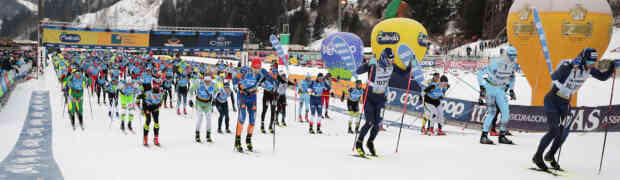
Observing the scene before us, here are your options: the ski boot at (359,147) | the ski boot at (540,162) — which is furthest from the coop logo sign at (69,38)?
the ski boot at (540,162)

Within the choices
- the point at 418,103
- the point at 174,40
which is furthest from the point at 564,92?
A: the point at 174,40

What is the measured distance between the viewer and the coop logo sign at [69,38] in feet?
163

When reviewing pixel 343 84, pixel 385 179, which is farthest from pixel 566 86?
pixel 343 84

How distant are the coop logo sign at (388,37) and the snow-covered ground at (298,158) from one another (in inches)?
443

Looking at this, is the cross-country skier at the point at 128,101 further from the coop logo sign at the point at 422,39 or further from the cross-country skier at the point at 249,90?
the coop logo sign at the point at 422,39

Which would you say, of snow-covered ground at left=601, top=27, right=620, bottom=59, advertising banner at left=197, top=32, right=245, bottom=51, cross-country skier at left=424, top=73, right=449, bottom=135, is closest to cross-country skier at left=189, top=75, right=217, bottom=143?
cross-country skier at left=424, top=73, right=449, bottom=135

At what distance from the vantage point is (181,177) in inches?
315

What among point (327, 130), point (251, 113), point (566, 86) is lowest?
point (327, 130)

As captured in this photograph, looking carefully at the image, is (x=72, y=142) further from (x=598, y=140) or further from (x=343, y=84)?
(x=343, y=84)

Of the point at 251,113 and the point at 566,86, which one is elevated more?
the point at 566,86

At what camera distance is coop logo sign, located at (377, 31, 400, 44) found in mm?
24844

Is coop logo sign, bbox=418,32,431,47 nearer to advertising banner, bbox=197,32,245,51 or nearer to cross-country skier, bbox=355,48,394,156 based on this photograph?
cross-country skier, bbox=355,48,394,156

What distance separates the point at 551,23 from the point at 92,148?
14.4 meters

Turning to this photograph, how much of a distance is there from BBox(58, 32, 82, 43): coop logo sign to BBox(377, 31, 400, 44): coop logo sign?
37088 millimetres
